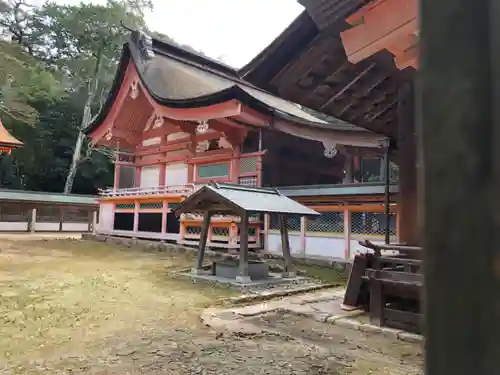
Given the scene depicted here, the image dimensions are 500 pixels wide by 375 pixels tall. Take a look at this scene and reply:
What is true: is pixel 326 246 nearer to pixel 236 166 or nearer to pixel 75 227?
pixel 236 166

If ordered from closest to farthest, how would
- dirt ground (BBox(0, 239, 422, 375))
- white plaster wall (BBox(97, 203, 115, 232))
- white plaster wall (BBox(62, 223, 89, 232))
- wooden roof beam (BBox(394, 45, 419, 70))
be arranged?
wooden roof beam (BBox(394, 45, 419, 70)), dirt ground (BBox(0, 239, 422, 375)), white plaster wall (BBox(97, 203, 115, 232)), white plaster wall (BBox(62, 223, 89, 232))

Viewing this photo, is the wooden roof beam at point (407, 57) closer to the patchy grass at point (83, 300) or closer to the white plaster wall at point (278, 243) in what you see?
the patchy grass at point (83, 300)

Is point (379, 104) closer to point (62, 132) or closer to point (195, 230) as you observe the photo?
point (195, 230)

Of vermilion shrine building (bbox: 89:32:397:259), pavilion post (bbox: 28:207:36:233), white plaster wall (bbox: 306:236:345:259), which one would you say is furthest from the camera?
pavilion post (bbox: 28:207:36:233)

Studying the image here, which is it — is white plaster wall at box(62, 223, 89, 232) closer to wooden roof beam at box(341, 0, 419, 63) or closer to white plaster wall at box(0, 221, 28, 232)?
white plaster wall at box(0, 221, 28, 232)

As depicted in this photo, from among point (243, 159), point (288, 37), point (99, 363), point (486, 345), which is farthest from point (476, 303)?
point (243, 159)

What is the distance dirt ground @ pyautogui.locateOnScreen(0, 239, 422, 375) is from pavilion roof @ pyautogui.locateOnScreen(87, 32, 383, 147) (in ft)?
20.2

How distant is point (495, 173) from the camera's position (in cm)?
47

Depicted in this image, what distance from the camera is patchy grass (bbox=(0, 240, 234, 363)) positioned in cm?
419

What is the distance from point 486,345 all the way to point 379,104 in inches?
207

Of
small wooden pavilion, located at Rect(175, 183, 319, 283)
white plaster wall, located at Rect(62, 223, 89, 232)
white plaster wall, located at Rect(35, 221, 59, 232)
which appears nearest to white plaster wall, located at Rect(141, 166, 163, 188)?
small wooden pavilion, located at Rect(175, 183, 319, 283)

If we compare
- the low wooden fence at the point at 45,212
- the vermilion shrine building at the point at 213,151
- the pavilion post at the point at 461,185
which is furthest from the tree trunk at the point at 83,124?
the pavilion post at the point at 461,185

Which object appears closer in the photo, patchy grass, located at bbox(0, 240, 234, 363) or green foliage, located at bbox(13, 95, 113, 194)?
patchy grass, located at bbox(0, 240, 234, 363)

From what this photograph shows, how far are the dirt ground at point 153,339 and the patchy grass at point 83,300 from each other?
0.01m
